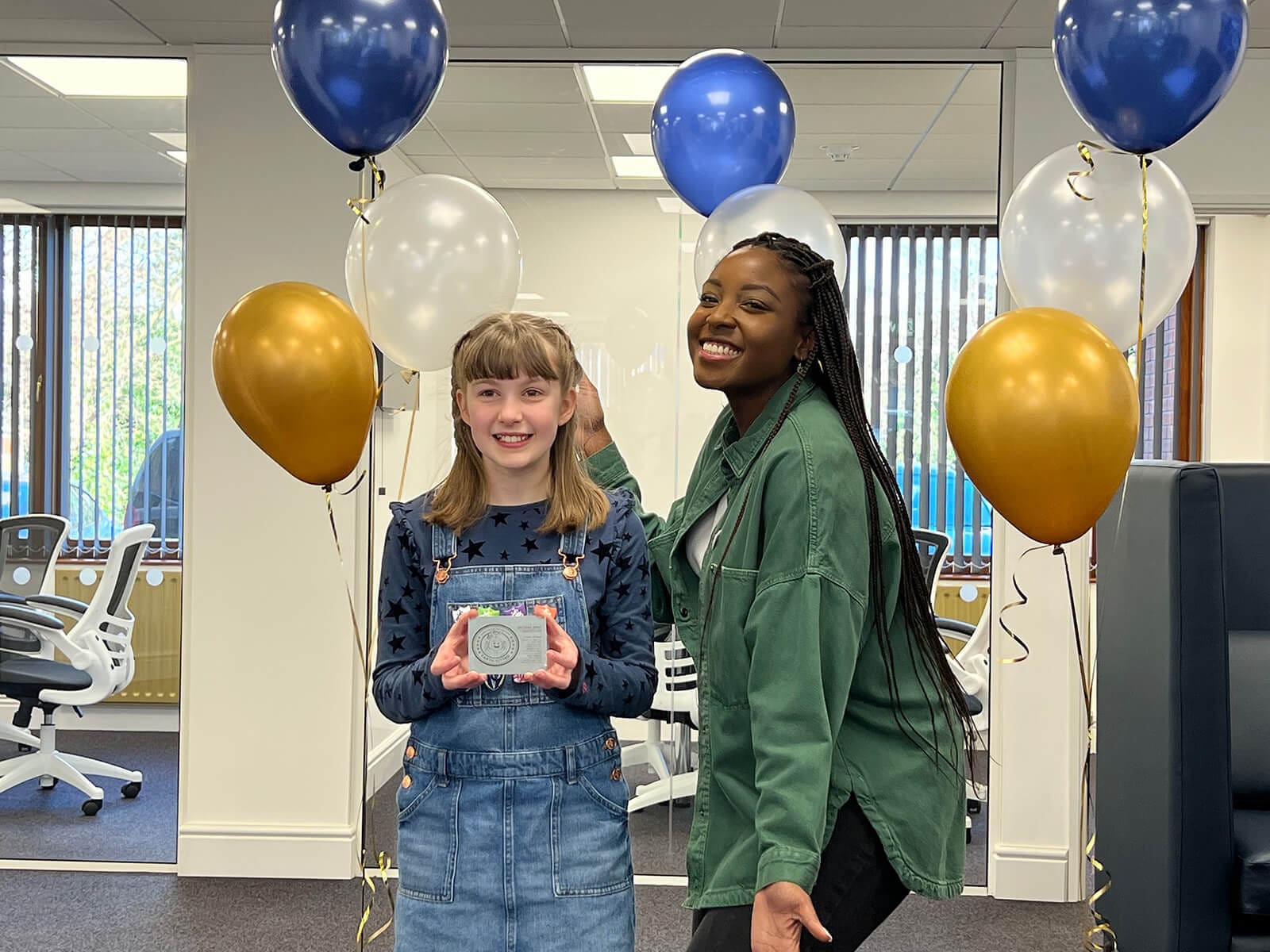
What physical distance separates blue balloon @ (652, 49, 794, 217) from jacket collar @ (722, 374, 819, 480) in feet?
3.22

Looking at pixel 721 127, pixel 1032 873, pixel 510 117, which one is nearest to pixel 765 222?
pixel 721 127

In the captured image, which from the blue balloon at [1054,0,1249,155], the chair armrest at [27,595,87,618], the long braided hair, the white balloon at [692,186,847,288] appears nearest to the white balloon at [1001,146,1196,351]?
the blue balloon at [1054,0,1249,155]

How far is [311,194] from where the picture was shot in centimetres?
359

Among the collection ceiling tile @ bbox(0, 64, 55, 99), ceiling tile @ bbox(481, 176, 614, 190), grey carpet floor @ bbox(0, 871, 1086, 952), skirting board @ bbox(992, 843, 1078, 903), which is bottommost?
grey carpet floor @ bbox(0, 871, 1086, 952)

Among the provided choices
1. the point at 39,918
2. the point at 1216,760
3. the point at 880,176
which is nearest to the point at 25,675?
the point at 39,918

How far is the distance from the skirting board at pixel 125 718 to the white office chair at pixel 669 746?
53.6 inches

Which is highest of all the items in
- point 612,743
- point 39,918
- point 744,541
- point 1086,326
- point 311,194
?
point 311,194

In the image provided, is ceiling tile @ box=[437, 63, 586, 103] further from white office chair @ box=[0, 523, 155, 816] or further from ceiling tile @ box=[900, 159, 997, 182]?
white office chair @ box=[0, 523, 155, 816]

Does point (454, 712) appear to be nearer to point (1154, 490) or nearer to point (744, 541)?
point (744, 541)

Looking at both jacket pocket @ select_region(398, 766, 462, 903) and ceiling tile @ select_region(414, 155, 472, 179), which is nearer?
jacket pocket @ select_region(398, 766, 462, 903)

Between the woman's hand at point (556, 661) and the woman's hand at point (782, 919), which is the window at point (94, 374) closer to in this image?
the woman's hand at point (556, 661)

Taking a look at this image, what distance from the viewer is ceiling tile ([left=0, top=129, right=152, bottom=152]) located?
365 centimetres

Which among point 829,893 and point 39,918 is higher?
point 829,893

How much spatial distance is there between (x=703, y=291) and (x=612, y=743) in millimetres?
616
